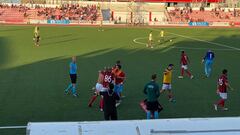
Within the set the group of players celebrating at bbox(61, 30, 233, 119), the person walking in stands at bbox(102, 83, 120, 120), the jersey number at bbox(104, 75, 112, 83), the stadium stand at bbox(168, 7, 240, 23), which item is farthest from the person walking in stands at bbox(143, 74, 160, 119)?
the stadium stand at bbox(168, 7, 240, 23)

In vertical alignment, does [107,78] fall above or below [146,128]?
below

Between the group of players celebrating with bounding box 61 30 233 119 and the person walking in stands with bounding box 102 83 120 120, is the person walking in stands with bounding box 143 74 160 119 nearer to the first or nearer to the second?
the group of players celebrating with bounding box 61 30 233 119

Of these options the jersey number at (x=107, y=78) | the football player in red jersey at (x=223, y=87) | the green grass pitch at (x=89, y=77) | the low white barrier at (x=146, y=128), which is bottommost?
the green grass pitch at (x=89, y=77)

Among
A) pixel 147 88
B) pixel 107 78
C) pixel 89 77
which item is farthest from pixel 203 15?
pixel 147 88

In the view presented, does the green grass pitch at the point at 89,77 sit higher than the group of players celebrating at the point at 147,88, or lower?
lower

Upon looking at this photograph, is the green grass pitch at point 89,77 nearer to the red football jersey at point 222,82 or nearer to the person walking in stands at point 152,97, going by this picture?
the red football jersey at point 222,82

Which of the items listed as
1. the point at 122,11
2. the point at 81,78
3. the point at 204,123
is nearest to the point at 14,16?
the point at 122,11

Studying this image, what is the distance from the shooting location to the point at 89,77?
76.1 feet

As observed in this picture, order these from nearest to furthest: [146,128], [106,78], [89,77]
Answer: [146,128], [106,78], [89,77]

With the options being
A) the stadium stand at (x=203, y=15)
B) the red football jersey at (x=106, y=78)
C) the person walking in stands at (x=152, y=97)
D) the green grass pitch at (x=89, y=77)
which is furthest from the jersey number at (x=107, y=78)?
the stadium stand at (x=203, y=15)

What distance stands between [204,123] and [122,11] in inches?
2954

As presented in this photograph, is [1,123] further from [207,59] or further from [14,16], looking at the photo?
[14,16]

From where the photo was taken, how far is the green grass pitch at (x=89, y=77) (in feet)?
52.9

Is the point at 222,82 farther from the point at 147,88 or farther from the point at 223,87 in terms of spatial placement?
the point at 147,88
